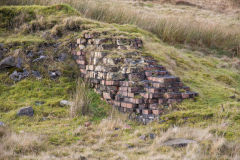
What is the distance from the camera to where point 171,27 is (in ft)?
34.0

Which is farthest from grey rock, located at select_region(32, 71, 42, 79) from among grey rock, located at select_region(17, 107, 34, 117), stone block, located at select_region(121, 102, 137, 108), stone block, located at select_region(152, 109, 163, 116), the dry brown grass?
stone block, located at select_region(152, 109, 163, 116)

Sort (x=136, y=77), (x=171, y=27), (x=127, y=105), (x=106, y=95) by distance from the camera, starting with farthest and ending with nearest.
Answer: (x=171, y=27) → (x=106, y=95) → (x=136, y=77) → (x=127, y=105)

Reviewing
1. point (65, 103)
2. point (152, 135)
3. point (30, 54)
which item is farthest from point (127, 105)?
point (30, 54)

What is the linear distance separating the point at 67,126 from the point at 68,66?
2.01 m

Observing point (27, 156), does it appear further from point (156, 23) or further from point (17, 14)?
point (156, 23)

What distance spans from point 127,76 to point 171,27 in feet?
19.2

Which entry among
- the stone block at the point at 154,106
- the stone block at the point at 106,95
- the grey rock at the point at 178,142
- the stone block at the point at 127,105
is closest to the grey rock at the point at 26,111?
the stone block at the point at 106,95

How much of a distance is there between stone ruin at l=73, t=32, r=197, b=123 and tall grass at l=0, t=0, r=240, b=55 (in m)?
3.76

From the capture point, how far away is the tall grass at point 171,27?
378 inches

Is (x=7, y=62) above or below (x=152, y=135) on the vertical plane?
above

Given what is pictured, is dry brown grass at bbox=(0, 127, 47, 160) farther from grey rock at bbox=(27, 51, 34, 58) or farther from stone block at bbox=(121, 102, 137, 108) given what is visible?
grey rock at bbox=(27, 51, 34, 58)

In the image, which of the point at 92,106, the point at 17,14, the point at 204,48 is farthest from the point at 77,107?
the point at 204,48

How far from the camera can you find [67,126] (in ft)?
14.2

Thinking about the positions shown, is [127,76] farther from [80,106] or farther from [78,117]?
[78,117]
